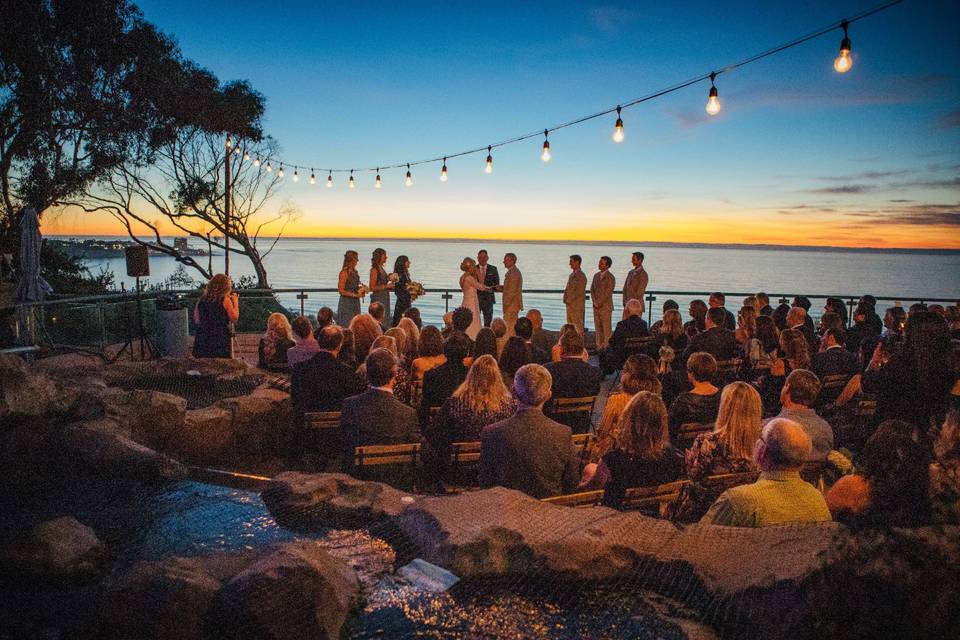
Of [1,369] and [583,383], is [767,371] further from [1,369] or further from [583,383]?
[1,369]

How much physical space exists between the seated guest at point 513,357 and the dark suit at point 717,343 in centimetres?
219

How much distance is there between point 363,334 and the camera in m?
5.54

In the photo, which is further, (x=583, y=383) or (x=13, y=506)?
(x=583, y=383)

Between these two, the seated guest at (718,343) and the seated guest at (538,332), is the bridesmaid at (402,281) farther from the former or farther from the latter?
the seated guest at (718,343)

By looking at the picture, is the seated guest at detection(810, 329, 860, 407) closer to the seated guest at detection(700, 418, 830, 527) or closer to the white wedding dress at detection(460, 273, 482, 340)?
the seated guest at detection(700, 418, 830, 527)

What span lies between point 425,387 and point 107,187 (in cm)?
1568

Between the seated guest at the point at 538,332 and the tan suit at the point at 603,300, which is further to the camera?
the tan suit at the point at 603,300

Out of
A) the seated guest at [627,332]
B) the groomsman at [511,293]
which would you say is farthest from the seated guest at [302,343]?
the groomsman at [511,293]

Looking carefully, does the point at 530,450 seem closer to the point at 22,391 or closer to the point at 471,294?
the point at 22,391

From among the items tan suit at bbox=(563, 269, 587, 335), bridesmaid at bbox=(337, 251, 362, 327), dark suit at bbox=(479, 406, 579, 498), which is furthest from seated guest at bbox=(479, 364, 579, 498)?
tan suit at bbox=(563, 269, 587, 335)

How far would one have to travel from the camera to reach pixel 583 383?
4586 millimetres

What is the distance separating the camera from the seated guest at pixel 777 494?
2438 millimetres

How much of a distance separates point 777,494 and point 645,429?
0.67m

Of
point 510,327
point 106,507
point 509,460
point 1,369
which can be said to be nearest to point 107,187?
point 510,327
